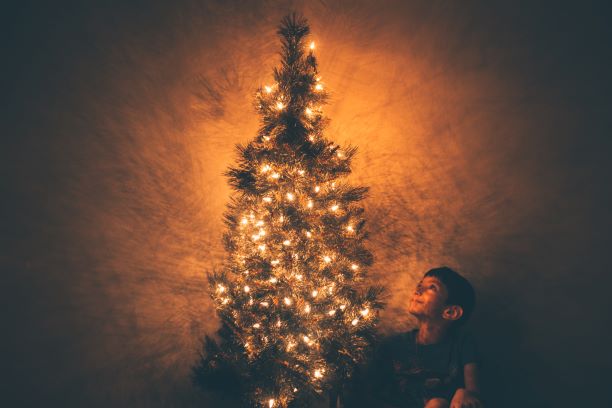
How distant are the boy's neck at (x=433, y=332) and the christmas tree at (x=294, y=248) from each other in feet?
1.18

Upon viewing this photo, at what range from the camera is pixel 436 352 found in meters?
1.63

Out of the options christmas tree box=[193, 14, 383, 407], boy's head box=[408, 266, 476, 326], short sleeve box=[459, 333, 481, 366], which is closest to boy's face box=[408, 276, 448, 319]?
boy's head box=[408, 266, 476, 326]

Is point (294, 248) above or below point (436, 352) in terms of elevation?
above

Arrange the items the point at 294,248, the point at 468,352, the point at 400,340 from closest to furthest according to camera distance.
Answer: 1. the point at 294,248
2. the point at 468,352
3. the point at 400,340

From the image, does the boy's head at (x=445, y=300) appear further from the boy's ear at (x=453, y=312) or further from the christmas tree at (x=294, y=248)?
the christmas tree at (x=294, y=248)

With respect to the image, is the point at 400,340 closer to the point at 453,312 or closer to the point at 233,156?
the point at 453,312

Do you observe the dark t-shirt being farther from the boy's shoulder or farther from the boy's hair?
the boy's hair

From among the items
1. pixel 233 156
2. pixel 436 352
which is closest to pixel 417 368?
pixel 436 352

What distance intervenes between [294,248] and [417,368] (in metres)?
0.91

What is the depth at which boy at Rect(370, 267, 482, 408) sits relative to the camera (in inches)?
60.9

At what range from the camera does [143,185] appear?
1940 millimetres

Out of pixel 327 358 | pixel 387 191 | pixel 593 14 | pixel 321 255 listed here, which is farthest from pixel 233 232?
pixel 593 14

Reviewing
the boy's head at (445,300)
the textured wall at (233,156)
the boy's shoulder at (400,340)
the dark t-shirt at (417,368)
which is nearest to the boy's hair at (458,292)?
the boy's head at (445,300)

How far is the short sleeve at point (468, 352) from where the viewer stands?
1.54 metres
